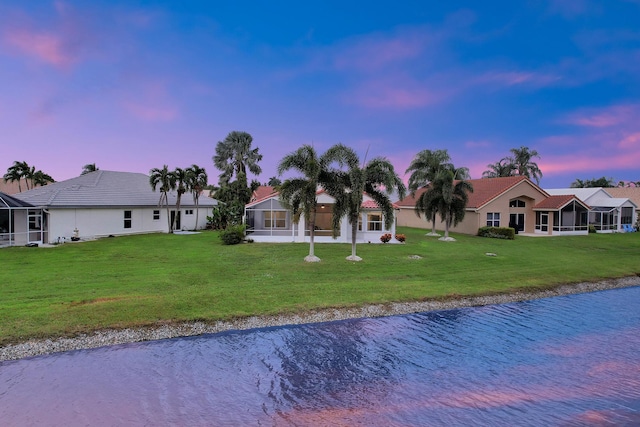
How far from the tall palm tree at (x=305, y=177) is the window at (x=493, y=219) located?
83.2 feet

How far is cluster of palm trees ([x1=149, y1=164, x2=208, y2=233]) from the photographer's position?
107ft

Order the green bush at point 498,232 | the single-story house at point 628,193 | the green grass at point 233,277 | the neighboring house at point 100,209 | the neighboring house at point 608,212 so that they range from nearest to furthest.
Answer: the green grass at point 233,277 → the neighboring house at point 100,209 → the green bush at point 498,232 → the neighboring house at point 608,212 → the single-story house at point 628,193

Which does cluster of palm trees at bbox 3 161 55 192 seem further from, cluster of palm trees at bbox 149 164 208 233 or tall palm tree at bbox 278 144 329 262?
tall palm tree at bbox 278 144 329 262

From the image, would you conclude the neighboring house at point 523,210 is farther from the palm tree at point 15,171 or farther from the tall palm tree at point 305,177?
the palm tree at point 15,171

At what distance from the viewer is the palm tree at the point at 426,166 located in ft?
103

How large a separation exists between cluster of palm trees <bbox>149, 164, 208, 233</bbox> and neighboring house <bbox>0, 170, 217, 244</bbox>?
89 centimetres

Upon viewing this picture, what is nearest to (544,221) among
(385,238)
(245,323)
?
(385,238)

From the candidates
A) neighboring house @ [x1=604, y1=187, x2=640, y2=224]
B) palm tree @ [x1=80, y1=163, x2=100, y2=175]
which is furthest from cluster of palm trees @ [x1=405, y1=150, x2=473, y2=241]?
palm tree @ [x1=80, y1=163, x2=100, y2=175]

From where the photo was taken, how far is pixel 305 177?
67.6 ft

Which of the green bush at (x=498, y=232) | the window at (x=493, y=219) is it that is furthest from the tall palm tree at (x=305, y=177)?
the window at (x=493, y=219)

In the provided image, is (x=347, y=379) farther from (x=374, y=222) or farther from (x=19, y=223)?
(x=19, y=223)

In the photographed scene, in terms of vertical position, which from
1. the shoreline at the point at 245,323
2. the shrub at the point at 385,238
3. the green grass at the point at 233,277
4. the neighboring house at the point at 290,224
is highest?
the neighboring house at the point at 290,224

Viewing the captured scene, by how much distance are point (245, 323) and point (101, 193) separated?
2697cm

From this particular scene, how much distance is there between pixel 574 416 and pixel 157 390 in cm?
908
